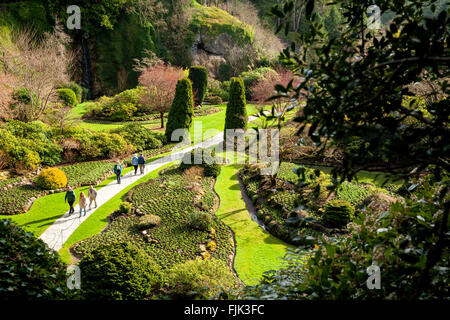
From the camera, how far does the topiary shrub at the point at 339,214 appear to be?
9773mm

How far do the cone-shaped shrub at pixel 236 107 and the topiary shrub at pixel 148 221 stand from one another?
8.92m

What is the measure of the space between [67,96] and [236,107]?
14977 mm

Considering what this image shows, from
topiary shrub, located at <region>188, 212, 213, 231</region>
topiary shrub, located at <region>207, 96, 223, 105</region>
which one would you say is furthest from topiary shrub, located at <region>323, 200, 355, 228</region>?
topiary shrub, located at <region>207, 96, 223, 105</region>

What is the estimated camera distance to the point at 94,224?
1015 cm

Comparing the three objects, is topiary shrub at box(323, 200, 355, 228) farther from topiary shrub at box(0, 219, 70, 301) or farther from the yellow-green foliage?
the yellow-green foliage

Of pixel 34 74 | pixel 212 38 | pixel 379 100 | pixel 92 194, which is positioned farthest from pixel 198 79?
pixel 379 100

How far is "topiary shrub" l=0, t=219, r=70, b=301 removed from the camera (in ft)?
10.2

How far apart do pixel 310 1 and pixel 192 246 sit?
784cm

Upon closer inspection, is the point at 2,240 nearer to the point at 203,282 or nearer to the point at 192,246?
the point at 203,282

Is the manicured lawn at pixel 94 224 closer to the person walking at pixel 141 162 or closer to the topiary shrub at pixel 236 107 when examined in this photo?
the person walking at pixel 141 162

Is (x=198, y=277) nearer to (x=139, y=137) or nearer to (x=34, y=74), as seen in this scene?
(x=139, y=137)

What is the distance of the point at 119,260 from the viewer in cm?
611
